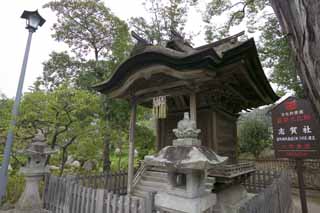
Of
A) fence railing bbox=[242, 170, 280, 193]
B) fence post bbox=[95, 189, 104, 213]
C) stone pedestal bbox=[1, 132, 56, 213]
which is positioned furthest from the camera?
fence railing bbox=[242, 170, 280, 193]

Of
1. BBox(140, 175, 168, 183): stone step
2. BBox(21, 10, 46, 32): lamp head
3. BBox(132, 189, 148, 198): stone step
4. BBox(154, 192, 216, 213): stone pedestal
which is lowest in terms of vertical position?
BBox(132, 189, 148, 198): stone step

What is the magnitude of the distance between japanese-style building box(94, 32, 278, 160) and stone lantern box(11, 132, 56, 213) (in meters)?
2.29

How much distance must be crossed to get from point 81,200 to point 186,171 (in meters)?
2.47

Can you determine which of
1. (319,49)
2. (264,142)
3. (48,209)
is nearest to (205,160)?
(319,49)

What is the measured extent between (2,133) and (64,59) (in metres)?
5.36

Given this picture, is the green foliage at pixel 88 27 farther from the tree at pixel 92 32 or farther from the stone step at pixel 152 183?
the stone step at pixel 152 183

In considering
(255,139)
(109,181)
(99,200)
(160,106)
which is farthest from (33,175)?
(255,139)

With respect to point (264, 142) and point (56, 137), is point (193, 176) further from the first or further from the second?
point (264, 142)

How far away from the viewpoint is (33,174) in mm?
4609

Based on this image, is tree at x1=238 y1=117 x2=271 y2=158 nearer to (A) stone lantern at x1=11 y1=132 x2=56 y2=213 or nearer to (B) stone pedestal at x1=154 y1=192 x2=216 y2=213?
(B) stone pedestal at x1=154 y1=192 x2=216 y2=213

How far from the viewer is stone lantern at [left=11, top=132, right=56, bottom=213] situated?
443 cm

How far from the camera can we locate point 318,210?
248 inches

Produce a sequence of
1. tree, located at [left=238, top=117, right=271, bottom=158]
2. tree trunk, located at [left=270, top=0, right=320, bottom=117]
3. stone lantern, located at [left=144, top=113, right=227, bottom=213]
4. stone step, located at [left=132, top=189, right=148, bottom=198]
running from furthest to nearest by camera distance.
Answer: tree, located at [left=238, top=117, right=271, bottom=158], stone step, located at [left=132, top=189, right=148, bottom=198], stone lantern, located at [left=144, top=113, right=227, bottom=213], tree trunk, located at [left=270, top=0, right=320, bottom=117]

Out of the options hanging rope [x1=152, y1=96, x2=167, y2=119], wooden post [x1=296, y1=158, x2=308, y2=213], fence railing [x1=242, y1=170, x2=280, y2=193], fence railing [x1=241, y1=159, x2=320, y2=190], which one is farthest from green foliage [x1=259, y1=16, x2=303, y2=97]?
hanging rope [x1=152, y1=96, x2=167, y2=119]
